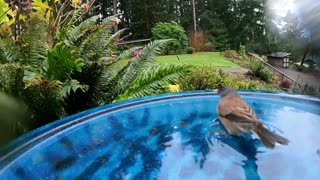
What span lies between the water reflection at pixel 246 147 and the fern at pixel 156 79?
1396 millimetres

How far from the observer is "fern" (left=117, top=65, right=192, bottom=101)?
2504 mm

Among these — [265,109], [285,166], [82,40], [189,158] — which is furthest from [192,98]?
[82,40]

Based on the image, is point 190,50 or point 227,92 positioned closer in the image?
point 227,92

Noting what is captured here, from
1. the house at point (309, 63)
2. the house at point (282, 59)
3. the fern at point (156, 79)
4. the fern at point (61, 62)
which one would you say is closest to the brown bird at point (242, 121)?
the house at point (282, 59)

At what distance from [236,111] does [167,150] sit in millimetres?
297

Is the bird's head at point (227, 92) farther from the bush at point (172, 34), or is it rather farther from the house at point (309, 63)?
the bush at point (172, 34)

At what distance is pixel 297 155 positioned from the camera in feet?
3.22

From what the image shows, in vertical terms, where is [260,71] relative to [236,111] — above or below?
below

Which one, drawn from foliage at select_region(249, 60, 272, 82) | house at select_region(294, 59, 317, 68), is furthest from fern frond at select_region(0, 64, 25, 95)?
foliage at select_region(249, 60, 272, 82)

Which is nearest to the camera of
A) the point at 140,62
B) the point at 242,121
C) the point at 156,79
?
the point at 242,121

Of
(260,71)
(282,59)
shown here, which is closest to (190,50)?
(260,71)

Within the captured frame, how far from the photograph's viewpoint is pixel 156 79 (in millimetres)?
2562

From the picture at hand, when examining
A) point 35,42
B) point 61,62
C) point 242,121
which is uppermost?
point 35,42

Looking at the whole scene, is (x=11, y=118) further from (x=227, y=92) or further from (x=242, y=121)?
(x=242, y=121)
